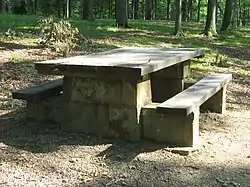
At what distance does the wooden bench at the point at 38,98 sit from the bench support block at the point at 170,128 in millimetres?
1135

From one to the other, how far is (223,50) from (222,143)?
28.4ft

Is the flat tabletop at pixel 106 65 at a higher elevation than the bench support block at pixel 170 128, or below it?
higher

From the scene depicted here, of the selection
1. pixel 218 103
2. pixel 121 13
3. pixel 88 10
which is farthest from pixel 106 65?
pixel 88 10

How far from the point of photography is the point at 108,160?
163 inches

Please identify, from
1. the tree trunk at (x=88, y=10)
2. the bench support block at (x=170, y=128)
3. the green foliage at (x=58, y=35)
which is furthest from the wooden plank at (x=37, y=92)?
the tree trunk at (x=88, y=10)

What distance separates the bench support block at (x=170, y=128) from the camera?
14.5 ft

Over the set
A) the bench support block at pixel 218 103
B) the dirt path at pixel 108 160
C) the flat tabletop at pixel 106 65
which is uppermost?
the flat tabletop at pixel 106 65

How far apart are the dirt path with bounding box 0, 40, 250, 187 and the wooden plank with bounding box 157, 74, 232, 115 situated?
48 centimetres

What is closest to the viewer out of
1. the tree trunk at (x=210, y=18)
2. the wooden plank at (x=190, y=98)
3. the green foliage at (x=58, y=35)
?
the wooden plank at (x=190, y=98)

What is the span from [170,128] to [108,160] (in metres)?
0.74

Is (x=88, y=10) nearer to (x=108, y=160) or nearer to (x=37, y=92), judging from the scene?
(x=37, y=92)

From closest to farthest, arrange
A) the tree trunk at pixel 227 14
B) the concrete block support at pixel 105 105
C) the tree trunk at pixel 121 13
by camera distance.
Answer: the concrete block support at pixel 105 105, the tree trunk at pixel 121 13, the tree trunk at pixel 227 14

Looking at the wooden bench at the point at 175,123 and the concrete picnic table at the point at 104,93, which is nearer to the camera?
the wooden bench at the point at 175,123

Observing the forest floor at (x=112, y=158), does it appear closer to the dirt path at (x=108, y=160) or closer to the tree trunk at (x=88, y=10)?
the dirt path at (x=108, y=160)
